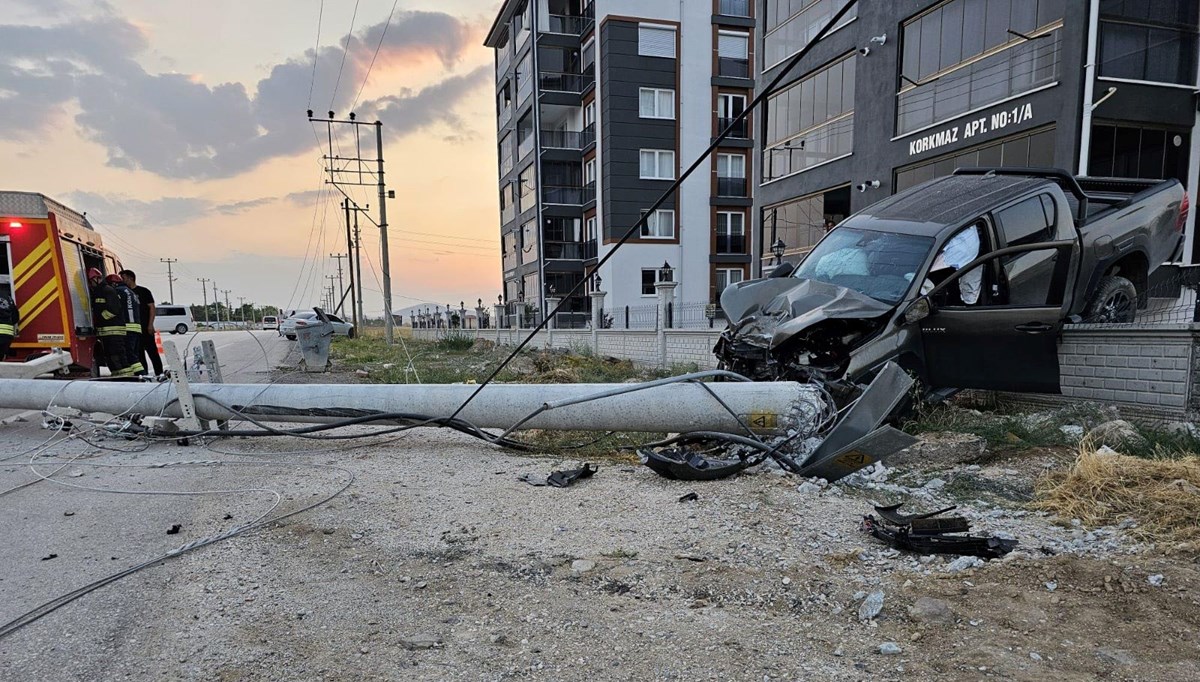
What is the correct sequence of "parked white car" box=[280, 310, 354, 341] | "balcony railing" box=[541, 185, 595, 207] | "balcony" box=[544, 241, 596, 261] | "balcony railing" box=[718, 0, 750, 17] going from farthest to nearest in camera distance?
"balcony" box=[544, 241, 596, 261]
"balcony railing" box=[541, 185, 595, 207]
"balcony railing" box=[718, 0, 750, 17]
"parked white car" box=[280, 310, 354, 341]

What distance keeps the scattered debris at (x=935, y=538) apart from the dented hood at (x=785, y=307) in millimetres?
2413

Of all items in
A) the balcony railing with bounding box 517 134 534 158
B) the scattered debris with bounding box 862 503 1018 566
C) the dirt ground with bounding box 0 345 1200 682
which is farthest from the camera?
the balcony railing with bounding box 517 134 534 158

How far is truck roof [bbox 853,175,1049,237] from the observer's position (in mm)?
6008

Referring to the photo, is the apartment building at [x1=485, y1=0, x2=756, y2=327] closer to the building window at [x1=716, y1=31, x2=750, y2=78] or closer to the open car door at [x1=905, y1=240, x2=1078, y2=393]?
the building window at [x1=716, y1=31, x2=750, y2=78]

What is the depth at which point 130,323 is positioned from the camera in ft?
29.3

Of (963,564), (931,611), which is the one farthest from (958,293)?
(931,611)

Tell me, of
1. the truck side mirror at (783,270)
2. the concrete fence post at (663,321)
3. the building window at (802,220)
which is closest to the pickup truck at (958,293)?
the truck side mirror at (783,270)

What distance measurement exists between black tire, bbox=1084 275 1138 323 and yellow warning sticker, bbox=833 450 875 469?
13.7 ft

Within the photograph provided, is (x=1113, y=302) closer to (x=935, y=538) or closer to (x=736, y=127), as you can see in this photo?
(x=935, y=538)

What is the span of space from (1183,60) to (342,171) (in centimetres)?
3306

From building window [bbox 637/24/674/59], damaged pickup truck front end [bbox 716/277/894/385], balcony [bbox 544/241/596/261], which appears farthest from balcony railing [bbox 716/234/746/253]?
damaged pickup truck front end [bbox 716/277/894/385]

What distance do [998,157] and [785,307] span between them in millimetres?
11719

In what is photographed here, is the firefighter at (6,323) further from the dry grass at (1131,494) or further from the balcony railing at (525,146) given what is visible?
the balcony railing at (525,146)

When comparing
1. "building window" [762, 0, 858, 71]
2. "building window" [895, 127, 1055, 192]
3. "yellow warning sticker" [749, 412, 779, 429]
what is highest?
"building window" [762, 0, 858, 71]
